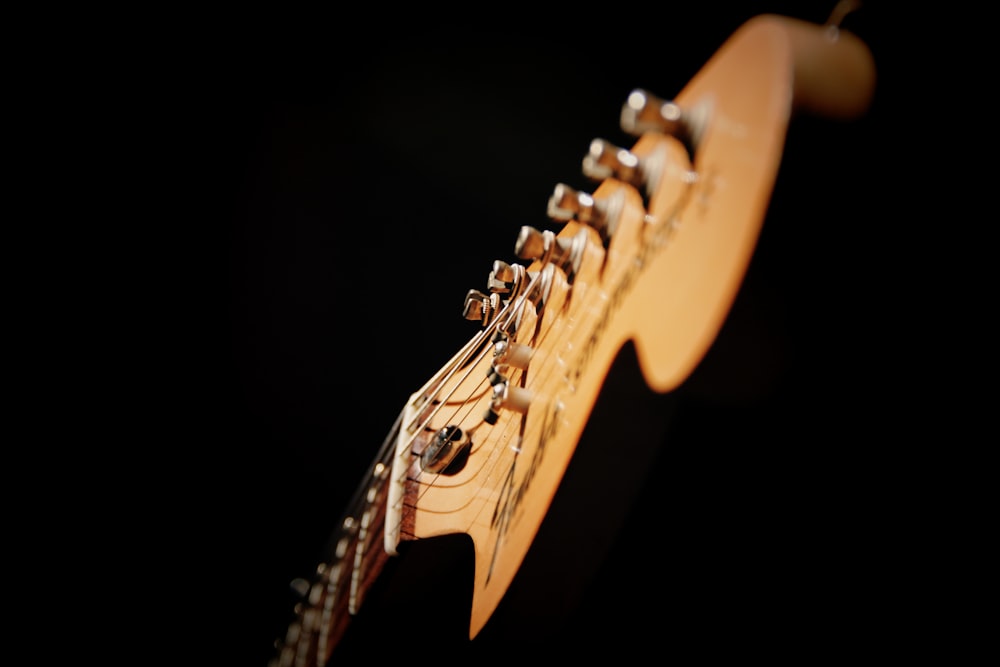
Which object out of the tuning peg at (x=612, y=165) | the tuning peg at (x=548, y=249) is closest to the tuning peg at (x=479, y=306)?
the tuning peg at (x=548, y=249)

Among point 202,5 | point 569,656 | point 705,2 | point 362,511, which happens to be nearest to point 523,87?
point 705,2

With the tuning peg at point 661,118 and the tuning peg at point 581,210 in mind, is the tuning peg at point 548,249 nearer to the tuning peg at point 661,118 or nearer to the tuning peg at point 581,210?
the tuning peg at point 581,210

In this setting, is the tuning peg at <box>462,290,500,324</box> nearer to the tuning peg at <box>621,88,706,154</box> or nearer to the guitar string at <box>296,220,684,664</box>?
the guitar string at <box>296,220,684,664</box>

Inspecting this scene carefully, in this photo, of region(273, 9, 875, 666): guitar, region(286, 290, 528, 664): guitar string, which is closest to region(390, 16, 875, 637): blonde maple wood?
region(273, 9, 875, 666): guitar

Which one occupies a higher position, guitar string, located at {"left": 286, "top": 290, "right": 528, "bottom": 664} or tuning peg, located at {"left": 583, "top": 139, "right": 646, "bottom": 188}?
tuning peg, located at {"left": 583, "top": 139, "right": 646, "bottom": 188}

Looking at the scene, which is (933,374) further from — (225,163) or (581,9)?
(225,163)

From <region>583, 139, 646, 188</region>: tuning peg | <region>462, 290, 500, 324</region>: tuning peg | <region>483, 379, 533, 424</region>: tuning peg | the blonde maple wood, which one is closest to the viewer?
the blonde maple wood

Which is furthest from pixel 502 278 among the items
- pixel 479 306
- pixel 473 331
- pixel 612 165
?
pixel 473 331

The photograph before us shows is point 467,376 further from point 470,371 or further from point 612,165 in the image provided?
point 612,165
